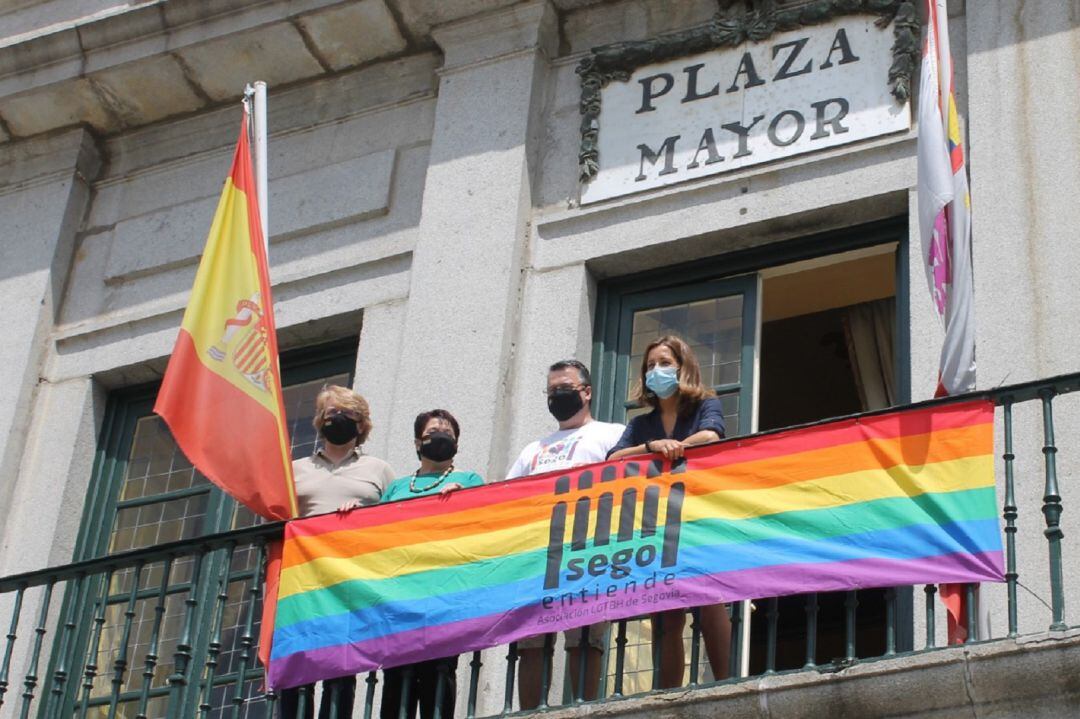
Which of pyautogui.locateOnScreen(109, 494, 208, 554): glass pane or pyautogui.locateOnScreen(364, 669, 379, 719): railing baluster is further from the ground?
pyautogui.locateOnScreen(109, 494, 208, 554): glass pane

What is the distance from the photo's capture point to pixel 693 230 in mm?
10656

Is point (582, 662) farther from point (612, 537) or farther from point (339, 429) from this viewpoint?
point (339, 429)

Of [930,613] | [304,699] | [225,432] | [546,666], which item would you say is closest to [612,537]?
[546,666]

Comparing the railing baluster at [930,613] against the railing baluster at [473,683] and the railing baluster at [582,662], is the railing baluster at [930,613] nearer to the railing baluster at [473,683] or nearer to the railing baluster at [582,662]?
the railing baluster at [582,662]

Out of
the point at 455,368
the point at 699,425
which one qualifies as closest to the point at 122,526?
the point at 455,368

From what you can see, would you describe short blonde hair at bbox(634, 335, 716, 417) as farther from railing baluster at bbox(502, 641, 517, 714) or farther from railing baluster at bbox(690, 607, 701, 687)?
railing baluster at bbox(502, 641, 517, 714)

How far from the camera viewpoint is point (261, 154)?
10797 mm

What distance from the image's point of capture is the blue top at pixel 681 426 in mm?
8898

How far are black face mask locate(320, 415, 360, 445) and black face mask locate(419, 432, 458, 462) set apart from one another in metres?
0.37

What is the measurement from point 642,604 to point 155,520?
156 inches

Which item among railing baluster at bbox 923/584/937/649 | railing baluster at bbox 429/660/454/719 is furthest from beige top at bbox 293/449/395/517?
railing baluster at bbox 923/584/937/649

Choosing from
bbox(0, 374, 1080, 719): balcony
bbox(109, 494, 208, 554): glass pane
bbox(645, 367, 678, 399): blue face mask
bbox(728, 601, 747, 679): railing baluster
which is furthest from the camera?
bbox(109, 494, 208, 554): glass pane

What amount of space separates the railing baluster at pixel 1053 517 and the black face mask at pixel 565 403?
6.47ft

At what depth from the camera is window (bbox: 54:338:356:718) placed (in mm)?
11039
